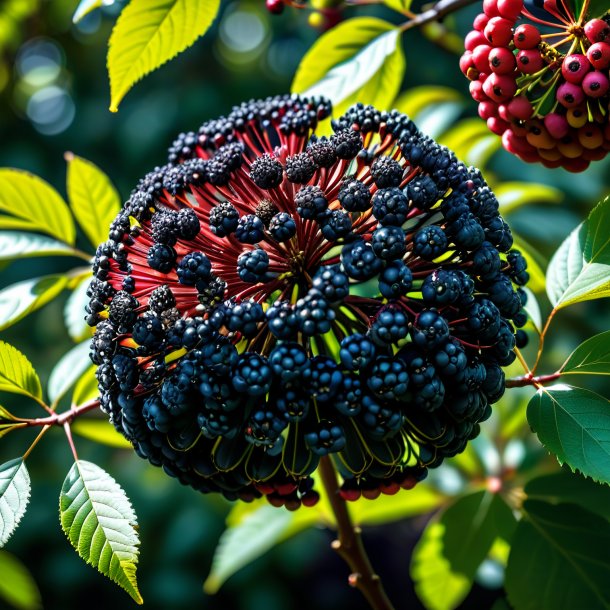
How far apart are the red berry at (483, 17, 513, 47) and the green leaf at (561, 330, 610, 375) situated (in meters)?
0.50

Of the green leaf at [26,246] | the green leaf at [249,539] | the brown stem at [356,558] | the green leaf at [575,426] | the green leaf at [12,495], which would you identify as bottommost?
the green leaf at [249,539]

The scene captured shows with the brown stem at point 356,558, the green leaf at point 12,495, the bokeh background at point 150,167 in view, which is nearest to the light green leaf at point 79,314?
the green leaf at point 12,495

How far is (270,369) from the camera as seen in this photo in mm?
1053

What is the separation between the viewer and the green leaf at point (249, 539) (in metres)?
1.86

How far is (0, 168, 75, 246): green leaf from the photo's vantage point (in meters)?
1.69

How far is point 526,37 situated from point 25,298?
42.4 inches

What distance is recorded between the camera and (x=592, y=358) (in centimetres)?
127

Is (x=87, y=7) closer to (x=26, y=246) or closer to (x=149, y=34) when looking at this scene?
(x=149, y=34)

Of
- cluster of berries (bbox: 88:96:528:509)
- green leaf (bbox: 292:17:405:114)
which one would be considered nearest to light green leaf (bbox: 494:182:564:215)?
green leaf (bbox: 292:17:405:114)

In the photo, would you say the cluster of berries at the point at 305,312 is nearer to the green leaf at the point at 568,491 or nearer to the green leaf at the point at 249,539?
the green leaf at the point at 568,491

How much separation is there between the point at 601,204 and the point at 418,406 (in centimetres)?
52

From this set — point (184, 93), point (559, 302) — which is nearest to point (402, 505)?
point (559, 302)

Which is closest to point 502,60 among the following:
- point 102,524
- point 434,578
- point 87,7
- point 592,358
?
point 592,358

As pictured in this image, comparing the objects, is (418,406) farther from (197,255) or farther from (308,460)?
(197,255)
